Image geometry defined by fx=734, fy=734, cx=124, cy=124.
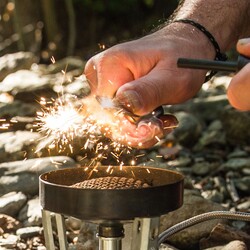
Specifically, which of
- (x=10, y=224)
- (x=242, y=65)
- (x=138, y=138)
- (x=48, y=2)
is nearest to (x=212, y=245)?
(x=138, y=138)

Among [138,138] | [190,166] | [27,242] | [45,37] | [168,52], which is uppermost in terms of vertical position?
[168,52]

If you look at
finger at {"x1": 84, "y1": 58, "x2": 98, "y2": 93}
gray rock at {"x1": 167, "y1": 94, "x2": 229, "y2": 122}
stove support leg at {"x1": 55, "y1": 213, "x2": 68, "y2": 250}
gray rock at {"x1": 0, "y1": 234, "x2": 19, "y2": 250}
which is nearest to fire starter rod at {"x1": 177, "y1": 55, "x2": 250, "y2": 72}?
stove support leg at {"x1": 55, "y1": 213, "x2": 68, "y2": 250}

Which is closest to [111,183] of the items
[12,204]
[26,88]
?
[12,204]

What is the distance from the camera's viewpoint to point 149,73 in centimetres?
271

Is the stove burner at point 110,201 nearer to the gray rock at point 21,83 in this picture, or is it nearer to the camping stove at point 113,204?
the camping stove at point 113,204

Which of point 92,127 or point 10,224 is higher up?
point 92,127

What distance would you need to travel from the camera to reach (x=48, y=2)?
1205 cm

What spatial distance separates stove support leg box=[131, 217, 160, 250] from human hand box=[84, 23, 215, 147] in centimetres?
50

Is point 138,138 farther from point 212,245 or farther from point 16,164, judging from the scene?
point 16,164

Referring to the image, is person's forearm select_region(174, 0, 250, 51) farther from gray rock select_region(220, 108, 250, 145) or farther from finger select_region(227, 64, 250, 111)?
gray rock select_region(220, 108, 250, 145)

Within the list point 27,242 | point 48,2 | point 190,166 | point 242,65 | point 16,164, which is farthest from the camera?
point 48,2

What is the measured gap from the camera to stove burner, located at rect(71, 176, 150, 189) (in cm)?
216

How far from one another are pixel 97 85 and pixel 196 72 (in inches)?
16.4

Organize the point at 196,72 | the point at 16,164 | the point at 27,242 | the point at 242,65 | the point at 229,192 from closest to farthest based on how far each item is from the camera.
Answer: the point at 242,65 < the point at 196,72 < the point at 27,242 < the point at 16,164 < the point at 229,192
